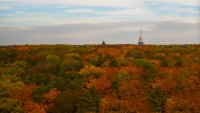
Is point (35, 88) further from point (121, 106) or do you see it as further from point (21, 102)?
point (121, 106)

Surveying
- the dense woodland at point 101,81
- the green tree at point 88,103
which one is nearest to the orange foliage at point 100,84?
the dense woodland at point 101,81

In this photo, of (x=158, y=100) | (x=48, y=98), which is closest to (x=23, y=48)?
(x=48, y=98)

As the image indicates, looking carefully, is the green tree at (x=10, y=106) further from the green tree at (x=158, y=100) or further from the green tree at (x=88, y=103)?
the green tree at (x=158, y=100)

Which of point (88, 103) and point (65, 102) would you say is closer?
point (88, 103)

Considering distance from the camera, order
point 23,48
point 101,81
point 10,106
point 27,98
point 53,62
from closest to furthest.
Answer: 1. point 10,106
2. point 27,98
3. point 101,81
4. point 53,62
5. point 23,48

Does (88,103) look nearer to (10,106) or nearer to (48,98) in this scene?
(48,98)

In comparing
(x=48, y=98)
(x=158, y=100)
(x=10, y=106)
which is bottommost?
(x=10, y=106)

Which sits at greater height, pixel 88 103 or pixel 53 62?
pixel 53 62

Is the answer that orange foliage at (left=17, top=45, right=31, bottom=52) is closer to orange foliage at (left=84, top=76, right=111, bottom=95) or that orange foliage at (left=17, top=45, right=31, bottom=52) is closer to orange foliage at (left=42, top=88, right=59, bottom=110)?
orange foliage at (left=84, top=76, right=111, bottom=95)

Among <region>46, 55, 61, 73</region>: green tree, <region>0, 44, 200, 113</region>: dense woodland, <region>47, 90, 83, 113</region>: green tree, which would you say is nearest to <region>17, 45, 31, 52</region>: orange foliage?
<region>0, 44, 200, 113</region>: dense woodland
